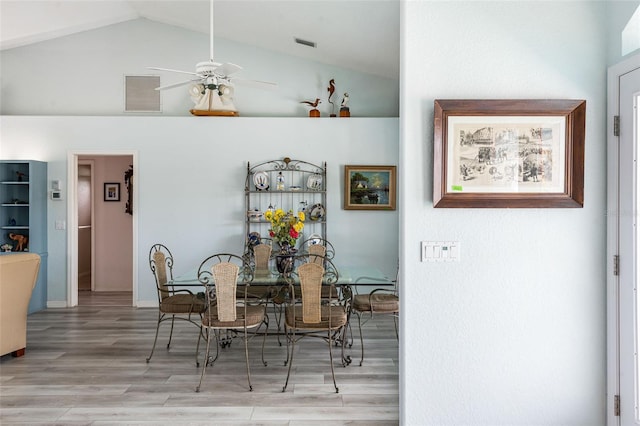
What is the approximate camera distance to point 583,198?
7.32ft

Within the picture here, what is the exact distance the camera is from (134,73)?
6023 mm

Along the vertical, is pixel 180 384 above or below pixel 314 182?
below

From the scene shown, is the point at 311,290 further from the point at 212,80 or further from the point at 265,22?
the point at 265,22

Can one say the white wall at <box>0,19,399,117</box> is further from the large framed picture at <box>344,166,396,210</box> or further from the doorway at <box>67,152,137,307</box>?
the doorway at <box>67,152,137,307</box>

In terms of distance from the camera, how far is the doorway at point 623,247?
6.86 feet

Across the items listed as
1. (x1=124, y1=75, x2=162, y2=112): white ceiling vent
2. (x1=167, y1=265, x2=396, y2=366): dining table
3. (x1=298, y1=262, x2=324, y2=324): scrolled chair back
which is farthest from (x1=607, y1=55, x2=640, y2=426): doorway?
(x1=124, y1=75, x2=162, y2=112): white ceiling vent

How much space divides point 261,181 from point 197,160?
97 centimetres

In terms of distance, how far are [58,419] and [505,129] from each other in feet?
10.8

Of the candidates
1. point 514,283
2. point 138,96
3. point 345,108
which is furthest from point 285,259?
point 138,96

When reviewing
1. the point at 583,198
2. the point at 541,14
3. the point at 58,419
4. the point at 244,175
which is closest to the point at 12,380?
the point at 58,419

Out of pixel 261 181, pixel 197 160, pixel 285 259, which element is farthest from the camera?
pixel 197 160

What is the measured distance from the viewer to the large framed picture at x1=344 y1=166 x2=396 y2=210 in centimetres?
579

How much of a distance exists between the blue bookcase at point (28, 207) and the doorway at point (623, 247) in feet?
20.7

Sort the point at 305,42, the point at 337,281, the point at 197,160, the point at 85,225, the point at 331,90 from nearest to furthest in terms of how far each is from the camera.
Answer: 1. the point at 337,281
2. the point at 305,42
3. the point at 197,160
4. the point at 331,90
5. the point at 85,225
